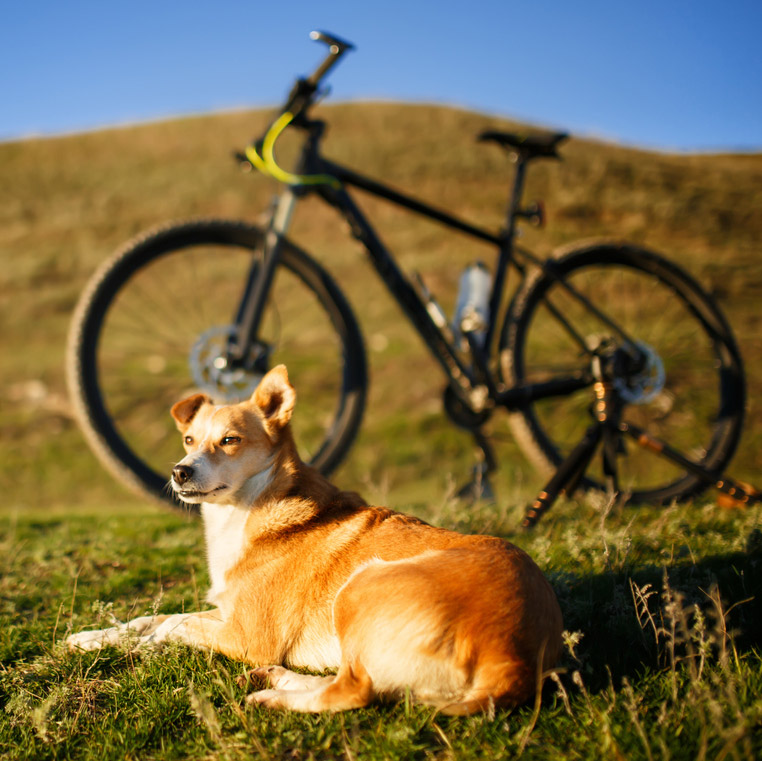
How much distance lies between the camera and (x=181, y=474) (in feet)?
8.25

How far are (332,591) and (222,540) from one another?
0.61m

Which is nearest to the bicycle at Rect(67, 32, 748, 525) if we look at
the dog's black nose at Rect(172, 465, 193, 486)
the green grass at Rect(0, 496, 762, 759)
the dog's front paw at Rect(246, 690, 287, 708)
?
the green grass at Rect(0, 496, 762, 759)

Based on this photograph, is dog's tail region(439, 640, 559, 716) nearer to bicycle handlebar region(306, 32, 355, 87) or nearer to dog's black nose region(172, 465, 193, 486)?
dog's black nose region(172, 465, 193, 486)

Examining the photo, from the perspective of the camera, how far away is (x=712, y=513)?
3.93 metres

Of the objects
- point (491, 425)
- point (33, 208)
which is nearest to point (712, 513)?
point (491, 425)

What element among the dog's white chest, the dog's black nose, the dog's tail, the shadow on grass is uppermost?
the dog's black nose

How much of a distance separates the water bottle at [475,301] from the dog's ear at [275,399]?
1.71 metres

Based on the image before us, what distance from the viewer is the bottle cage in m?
3.96

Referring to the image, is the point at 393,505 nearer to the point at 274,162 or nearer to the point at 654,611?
the point at 654,611

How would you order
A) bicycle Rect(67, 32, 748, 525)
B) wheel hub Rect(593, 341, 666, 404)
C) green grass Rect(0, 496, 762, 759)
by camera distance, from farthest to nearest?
wheel hub Rect(593, 341, 666, 404)
bicycle Rect(67, 32, 748, 525)
green grass Rect(0, 496, 762, 759)

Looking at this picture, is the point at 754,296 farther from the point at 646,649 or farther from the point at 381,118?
the point at 381,118

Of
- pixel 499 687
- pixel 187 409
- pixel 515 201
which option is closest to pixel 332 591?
pixel 499 687

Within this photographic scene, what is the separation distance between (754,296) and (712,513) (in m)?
11.1

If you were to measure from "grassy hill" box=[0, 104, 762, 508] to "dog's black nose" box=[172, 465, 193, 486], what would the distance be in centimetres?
593
